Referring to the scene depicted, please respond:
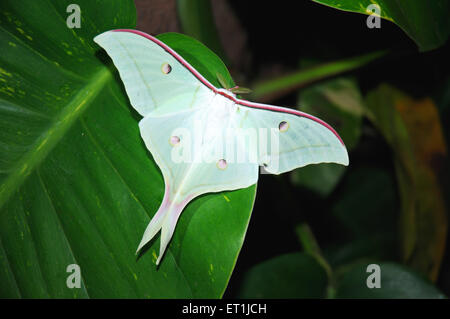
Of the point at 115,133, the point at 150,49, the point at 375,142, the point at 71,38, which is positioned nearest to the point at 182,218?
the point at 115,133

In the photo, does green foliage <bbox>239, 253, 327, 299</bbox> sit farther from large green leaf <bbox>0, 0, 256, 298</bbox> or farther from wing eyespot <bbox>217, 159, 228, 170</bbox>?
wing eyespot <bbox>217, 159, 228, 170</bbox>

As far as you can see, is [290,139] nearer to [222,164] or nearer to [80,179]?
[222,164]

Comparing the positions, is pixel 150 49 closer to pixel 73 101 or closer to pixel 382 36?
pixel 73 101

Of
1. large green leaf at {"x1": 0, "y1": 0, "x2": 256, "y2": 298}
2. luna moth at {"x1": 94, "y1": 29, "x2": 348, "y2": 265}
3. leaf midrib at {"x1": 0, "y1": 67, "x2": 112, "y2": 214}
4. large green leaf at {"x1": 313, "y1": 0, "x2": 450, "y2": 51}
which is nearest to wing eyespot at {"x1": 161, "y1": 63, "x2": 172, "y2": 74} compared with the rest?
luna moth at {"x1": 94, "y1": 29, "x2": 348, "y2": 265}

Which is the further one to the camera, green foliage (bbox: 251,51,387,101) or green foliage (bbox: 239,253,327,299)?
green foliage (bbox: 251,51,387,101)

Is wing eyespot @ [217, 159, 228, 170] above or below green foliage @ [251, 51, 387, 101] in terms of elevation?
below

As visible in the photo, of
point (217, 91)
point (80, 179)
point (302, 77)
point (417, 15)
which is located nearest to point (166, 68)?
point (217, 91)
